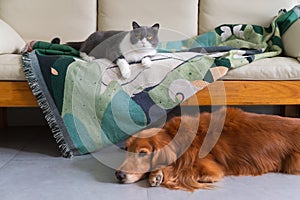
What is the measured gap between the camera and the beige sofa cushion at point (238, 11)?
2.41m

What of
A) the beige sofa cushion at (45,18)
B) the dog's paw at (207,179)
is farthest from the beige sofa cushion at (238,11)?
the dog's paw at (207,179)

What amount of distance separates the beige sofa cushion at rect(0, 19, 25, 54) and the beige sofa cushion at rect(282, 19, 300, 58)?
1.45 metres

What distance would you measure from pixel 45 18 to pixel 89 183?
128 cm

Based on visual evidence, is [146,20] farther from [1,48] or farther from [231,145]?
[231,145]

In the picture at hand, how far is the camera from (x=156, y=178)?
1.46 m

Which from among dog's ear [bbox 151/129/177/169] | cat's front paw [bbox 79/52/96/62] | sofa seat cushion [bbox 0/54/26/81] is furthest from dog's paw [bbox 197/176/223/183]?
sofa seat cushion [bbox 0/54/26/81]

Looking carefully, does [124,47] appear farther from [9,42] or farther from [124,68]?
[9,42]

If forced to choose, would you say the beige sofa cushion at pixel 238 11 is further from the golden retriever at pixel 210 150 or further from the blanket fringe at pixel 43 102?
the blanket fringe at pixel 43 102

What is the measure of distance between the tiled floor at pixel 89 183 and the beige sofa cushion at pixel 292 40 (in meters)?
0.72

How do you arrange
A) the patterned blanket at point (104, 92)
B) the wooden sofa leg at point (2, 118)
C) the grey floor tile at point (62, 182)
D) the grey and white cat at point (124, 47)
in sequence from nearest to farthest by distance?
the grey floor tile at point (62, 182)
the patterned blanket at point (104, 92)
the grey and white cat at point (124, 47)
the wooden sofa leg at point (2, 118)

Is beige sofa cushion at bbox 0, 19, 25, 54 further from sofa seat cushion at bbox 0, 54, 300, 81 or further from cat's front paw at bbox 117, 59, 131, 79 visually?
cat's front paw at bbox 117, 59, 131, 79

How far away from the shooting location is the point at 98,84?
5.78 ft

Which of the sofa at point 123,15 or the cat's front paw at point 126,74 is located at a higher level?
the sofa at point 123,15

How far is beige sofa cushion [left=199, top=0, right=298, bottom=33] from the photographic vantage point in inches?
94.7
